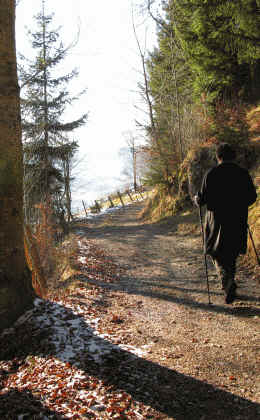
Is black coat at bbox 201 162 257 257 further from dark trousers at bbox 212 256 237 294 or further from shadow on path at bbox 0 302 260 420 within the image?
shadow on path at bbox 0 302 260 420

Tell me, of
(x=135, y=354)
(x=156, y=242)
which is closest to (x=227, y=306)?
(x=135, y=354)

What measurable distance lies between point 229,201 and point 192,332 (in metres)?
2.02

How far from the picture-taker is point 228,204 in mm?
4762

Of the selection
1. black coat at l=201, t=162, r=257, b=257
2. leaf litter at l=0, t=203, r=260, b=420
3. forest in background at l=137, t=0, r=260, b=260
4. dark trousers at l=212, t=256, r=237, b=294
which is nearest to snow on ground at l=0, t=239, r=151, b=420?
leaf litter at l=0, t=203, r=260, b=420

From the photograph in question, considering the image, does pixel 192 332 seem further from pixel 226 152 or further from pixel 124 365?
pixel 226 152

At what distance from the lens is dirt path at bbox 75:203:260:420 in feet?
8.64

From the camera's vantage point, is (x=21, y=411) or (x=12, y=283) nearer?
(x=21, y=411)

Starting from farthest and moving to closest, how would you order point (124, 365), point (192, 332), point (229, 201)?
point (229, 201), point (192, 332), point (124, 365)

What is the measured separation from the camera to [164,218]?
13633 mm

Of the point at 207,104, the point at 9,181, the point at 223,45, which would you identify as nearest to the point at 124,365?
the point at 9,181

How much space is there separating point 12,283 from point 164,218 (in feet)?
33.0

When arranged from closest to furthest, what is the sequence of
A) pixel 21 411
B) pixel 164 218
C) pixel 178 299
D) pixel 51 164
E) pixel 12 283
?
pixel 21 411
pixel 12 283
pixel 178 299
pixel 164 218
pixel 51 164

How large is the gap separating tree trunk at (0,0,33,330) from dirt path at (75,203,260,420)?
5.13 ft

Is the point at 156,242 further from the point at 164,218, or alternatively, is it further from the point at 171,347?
the point at 171,347
